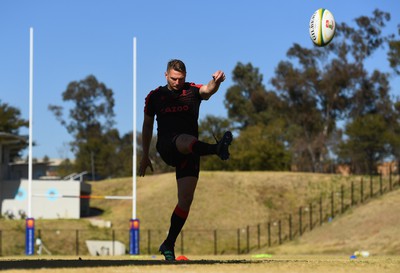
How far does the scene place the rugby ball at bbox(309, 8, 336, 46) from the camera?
52.3 ft

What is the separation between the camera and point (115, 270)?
6219 millimetres

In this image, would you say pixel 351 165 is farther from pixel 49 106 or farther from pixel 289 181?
pixel 49 106

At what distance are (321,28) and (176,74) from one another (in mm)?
8259

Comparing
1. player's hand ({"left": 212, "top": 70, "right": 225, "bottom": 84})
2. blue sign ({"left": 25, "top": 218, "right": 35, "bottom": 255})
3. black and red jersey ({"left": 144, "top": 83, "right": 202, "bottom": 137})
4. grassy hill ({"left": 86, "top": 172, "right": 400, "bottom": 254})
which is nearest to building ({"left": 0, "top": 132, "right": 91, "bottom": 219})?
grassy hill ({"left": 86, "top": 172, "right": 400, "bottom": 254})

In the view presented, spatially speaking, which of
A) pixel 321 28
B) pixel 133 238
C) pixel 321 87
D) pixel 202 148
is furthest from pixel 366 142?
pixel 202 148

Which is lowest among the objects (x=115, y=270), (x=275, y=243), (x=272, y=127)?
(x=275, y=243)

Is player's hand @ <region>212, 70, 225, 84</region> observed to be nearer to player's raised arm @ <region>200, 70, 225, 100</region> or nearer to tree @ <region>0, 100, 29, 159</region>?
player's raised arm @ <region>200, 70, 225, 100</region>

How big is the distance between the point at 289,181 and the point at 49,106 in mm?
36939

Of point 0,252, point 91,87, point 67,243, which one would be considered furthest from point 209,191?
point 91,87

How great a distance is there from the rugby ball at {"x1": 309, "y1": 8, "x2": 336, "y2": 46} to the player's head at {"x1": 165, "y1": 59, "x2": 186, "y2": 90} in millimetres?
7734

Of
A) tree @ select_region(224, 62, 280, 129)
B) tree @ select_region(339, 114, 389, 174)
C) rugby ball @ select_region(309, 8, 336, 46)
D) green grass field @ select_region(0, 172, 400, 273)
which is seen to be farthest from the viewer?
tree @ select_region(224, 62, 280, 129)

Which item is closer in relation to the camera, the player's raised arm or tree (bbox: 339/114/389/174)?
the player's raised arm

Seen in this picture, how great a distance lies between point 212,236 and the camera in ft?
156

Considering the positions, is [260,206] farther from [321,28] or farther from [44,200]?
[321,28]
